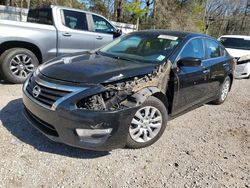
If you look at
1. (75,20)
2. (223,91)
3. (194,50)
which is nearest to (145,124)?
(194,50)

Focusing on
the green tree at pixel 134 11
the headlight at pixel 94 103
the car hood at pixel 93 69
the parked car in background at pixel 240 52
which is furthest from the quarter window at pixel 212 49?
the green tree at pixel 134 11

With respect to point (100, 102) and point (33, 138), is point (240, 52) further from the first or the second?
point (33, 138)

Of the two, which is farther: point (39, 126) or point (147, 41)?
point (147, 41)

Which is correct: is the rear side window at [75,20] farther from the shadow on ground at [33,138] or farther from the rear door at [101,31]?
the shadow on ground at [33,138]

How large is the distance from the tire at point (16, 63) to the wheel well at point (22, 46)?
0.09 m

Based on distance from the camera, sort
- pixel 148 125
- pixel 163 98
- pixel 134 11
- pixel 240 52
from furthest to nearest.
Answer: pixel 134 11, pixel 240 52, pixel 163 98, pixel 148 125

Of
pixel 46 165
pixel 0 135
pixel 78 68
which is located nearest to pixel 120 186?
pixel 46 165

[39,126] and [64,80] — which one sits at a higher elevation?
[64,80]

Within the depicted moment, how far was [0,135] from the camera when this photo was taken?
142 inches

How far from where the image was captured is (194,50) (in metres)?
4.54

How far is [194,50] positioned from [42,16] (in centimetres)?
395

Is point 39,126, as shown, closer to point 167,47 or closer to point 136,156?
point 136,156

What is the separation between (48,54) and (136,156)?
3.66 m

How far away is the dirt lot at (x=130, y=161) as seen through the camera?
292cm
